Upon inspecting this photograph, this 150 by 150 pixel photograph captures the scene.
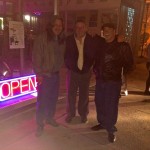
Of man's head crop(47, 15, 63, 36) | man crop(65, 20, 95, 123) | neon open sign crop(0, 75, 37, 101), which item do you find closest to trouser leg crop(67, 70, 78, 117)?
man crop(65, 20, 95, 123)

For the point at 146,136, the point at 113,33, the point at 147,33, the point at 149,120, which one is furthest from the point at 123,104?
the point at 147,33

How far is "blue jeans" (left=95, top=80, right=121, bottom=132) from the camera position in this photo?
3.68m

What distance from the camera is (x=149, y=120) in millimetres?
4785

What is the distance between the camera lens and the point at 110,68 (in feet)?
11.9

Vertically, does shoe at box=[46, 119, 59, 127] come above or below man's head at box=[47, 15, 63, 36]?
below

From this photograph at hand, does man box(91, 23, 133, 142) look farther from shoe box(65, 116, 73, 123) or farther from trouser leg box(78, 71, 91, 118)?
shoe box(65, 116, 73, 123)

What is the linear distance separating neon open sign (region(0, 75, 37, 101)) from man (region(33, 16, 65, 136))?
0.88 metres

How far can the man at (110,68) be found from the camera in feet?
11.6

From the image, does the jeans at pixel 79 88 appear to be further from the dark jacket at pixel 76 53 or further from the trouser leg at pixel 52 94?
the trouser leg at pixel 52 94

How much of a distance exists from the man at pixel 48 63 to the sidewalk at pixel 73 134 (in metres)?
0.28

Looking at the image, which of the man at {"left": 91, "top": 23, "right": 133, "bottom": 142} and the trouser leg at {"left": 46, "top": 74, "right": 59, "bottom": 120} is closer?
the man at {"left": 91, "top": 23, "right": 133, "bottom": 142}

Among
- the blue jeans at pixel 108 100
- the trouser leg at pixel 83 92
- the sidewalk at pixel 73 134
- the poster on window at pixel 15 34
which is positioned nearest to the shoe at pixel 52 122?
the sidewalk at pixel 73 134

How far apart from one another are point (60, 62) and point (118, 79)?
1.02 m

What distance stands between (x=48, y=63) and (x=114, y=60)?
1052 millimetres
